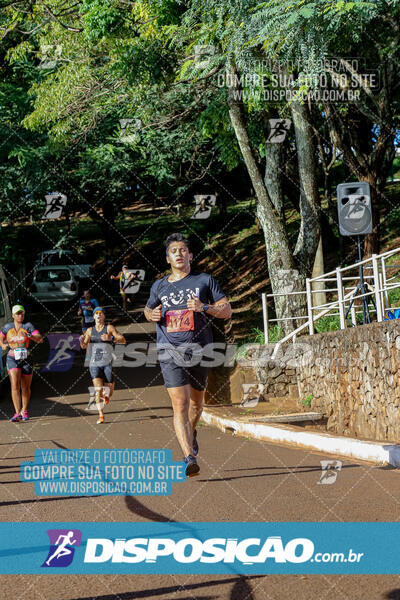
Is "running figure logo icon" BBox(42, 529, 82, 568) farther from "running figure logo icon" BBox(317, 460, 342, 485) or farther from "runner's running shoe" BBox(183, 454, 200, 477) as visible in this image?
"running figure logo icon" BBox(317, 460, 342, 485)

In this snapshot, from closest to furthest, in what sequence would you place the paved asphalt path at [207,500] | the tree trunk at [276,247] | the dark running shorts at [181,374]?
the paved asphalt path at [207,500] → the dark running shorts at [181,374] → the tree trunk at [276,247]

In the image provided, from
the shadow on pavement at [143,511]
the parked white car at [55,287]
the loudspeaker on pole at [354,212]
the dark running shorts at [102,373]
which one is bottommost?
the parked white car at [55,287]

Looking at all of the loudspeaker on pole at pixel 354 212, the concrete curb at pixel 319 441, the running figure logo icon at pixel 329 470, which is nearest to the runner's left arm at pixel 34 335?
the concrete curb at pixel 319 441

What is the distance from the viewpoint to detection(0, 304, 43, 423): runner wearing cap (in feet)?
42.0

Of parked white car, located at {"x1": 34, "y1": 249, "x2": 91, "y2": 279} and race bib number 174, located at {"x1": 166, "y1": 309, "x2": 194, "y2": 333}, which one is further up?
race bib number 174, located at {"x1": 166, "y1": 309, "x2": 194, "y2": 333}

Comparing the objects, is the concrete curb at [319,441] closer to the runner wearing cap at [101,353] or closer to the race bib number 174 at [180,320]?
the runner wearing cap at [101,353]

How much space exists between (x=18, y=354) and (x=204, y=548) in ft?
27.8

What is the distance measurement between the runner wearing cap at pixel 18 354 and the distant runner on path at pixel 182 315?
673cm

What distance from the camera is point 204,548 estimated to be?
486 cm

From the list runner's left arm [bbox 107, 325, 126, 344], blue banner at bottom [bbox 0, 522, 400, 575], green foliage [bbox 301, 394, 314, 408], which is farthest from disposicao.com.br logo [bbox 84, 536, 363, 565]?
green foliage [bbox 301, 394, 314, 408]

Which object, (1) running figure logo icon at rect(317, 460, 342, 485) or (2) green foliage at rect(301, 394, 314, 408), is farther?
(2) green foliage at rect(301, 394, 314, 408)

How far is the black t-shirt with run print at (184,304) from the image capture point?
6320 mm

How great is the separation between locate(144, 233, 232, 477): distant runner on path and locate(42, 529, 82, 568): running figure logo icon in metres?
1.32

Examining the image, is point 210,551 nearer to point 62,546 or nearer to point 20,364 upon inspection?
point 62,546
